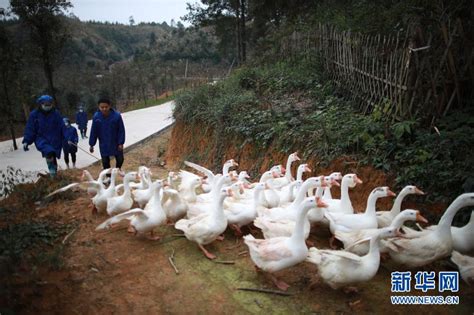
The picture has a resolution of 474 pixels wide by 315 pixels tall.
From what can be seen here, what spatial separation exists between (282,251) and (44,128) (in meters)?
5.51

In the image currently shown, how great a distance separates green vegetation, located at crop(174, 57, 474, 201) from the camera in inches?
198

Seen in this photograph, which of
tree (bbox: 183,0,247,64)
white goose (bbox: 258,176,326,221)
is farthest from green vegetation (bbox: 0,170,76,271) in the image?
tree (bbox: 183,0,247,64)

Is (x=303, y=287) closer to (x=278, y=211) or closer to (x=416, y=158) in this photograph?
(x=278, y=211)

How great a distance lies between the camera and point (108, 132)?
6949 mm

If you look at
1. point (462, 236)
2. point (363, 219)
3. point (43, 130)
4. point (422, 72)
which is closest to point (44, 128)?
point (43, 130)

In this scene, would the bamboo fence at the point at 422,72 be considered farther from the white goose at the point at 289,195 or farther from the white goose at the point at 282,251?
the white goose at the point at 282,251

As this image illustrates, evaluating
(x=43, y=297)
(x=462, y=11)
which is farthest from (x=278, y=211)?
(x=462, y=11)

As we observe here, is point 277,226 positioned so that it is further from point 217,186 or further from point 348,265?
point 217,186

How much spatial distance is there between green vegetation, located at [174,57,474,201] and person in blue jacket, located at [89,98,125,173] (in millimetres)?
2912

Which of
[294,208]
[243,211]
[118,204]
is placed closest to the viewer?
[294,208]

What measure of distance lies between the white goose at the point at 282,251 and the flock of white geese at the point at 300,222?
11 mm

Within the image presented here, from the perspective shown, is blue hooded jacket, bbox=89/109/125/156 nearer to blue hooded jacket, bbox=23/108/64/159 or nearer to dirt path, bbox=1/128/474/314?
blue hooded jacket, bbox=23/108/64/159

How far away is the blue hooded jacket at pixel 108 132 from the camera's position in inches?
272

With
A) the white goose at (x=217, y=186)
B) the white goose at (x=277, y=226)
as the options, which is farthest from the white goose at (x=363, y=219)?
the white goose at (x=217, y=186)
